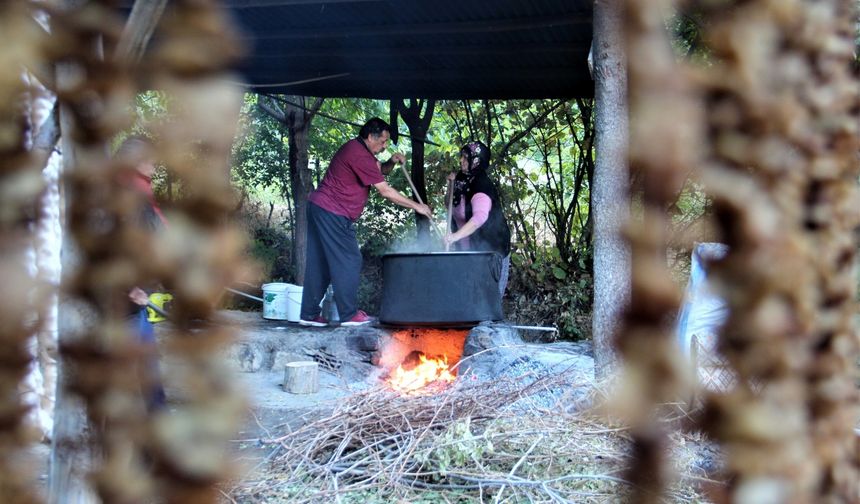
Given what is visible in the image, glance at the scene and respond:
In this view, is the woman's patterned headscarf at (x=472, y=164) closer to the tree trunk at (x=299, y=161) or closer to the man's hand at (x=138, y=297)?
the tree trunk at (x=299, y=161)

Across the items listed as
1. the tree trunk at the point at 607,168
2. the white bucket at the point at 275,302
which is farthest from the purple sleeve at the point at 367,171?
the tree trunk at the point at 607,168

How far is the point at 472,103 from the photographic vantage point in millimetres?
11258

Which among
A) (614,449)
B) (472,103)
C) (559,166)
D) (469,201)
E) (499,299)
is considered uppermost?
(472,103)

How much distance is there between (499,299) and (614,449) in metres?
3.42

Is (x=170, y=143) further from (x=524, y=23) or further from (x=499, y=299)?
(x=499, y=299)

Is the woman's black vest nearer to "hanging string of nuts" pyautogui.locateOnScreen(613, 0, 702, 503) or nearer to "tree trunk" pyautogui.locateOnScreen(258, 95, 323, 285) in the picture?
"tree trunk" pyautogui.locateOnScreen(258, 95, 323, 285)

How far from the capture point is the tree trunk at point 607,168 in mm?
4195

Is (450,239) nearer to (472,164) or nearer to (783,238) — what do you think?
(472,164)

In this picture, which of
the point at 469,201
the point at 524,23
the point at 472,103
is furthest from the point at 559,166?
the point at 524,23

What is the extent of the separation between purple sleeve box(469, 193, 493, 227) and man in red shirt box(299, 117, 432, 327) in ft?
2.41

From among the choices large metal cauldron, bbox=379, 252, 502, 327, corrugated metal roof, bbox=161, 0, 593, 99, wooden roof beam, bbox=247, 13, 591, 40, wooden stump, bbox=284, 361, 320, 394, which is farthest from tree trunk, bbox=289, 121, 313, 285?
wooden stump, bbox=284, 361, 320, 394

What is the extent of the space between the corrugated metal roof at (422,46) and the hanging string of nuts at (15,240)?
536cm

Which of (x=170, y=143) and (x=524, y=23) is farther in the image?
(x=524, y=23)

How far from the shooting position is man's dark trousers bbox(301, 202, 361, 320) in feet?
23.5
